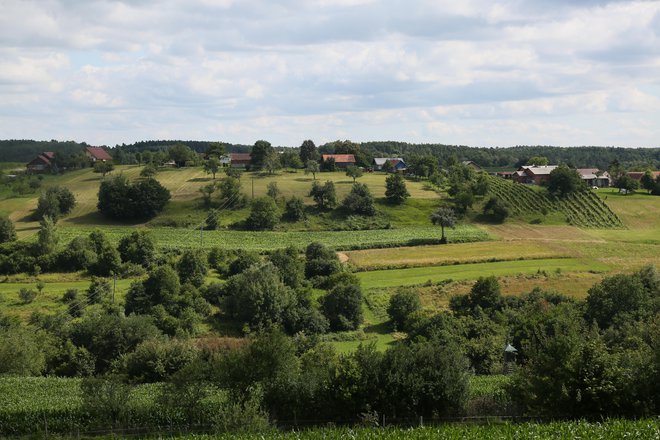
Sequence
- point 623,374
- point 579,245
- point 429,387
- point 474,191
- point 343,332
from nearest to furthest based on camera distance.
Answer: point 623,374
point 429,387
point 343,332
point 579,245
point 474,191

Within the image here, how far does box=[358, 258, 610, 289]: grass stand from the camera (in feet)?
202

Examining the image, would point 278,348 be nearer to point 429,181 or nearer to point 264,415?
point 264,415

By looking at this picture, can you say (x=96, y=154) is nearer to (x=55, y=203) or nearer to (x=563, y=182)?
(x=55, y=203)

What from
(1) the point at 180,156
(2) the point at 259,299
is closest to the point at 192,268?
(2) the point at 259,299

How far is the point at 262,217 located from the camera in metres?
82.5

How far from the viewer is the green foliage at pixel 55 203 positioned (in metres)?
84.2

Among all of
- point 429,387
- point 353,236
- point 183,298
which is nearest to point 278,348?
point 429,387

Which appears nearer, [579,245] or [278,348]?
[278,348]

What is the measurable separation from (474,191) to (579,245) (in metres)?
23.2

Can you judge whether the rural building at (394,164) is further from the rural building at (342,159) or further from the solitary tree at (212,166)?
the solitary tree at (212,166)

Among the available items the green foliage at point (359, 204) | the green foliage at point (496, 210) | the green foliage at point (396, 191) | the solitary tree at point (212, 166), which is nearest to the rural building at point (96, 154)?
the solitary tree at point (212, 166)

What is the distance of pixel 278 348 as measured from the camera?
29.4m

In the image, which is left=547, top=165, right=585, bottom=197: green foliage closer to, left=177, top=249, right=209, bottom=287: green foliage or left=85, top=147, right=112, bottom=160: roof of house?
left=177, top=249, right=209, bottom=287: green foliage

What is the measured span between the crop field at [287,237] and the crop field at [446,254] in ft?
8.85
